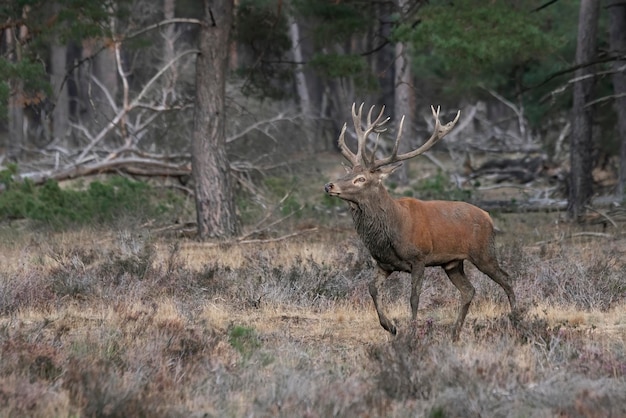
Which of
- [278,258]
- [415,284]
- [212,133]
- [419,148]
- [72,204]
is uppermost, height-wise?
[212,133]

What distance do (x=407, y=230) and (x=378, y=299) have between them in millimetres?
677

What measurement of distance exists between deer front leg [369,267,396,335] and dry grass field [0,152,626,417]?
0.11 meters

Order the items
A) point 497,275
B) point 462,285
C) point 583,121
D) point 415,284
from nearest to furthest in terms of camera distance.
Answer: point 415,284, point 462,285, point 497,275, point 583,121

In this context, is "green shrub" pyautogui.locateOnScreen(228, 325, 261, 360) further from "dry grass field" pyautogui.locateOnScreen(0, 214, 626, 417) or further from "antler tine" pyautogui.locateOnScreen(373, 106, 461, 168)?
"antler tine" pyautogui.locateOnScreen(373, 106, 461, 168)

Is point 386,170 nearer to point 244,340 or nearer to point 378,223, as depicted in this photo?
point 378,223

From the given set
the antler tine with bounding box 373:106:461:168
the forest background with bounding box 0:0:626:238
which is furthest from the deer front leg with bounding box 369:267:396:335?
the forest background with bounding box 0:0:626:238

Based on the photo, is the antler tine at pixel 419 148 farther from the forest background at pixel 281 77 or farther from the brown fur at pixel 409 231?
the forest background at pixel 281 77

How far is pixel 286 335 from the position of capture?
378 inches

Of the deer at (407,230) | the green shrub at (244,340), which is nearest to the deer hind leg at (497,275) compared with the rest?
the deer at (407,230)

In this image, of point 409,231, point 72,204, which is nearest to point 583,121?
point 72,204

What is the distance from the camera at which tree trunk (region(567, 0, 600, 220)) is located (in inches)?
744

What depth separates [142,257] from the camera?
1260 cm

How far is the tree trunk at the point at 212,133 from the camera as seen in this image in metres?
16.3

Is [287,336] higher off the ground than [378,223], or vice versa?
[378,223]
